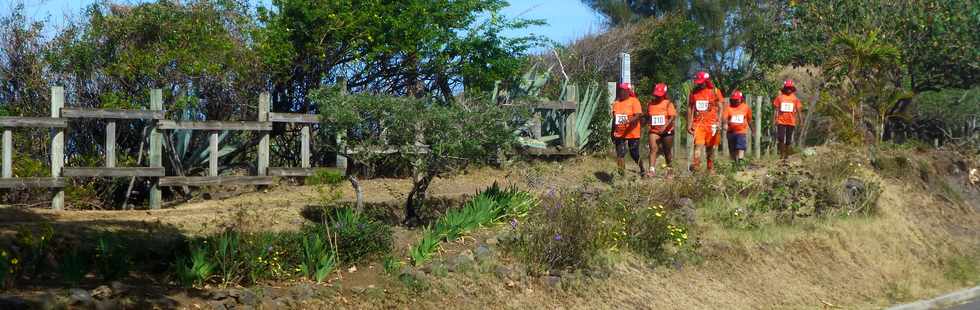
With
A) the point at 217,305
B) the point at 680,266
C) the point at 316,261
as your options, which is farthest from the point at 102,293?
the point at 680,266

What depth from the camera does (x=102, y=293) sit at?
7.23 m

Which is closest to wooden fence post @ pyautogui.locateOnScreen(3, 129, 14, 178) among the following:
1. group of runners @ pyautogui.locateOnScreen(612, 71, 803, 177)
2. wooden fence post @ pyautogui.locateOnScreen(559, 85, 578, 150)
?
group of runners @ pyautogui.locateOnScreen(612, 71, 803, 177)

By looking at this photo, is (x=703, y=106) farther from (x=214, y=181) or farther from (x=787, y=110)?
(x=214, y=181)

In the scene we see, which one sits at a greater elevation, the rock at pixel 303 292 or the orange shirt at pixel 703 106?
the orange shirt at pixel 703 106

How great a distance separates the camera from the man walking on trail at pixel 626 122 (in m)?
15.4

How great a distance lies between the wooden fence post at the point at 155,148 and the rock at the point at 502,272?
175 inches

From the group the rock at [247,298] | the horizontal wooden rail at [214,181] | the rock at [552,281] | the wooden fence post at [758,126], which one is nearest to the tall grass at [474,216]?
the rock at [552,281]

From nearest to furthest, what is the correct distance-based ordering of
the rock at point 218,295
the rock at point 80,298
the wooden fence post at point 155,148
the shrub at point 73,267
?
1. the rock at point 80,298
2. the rock at point 218,295
3. the shrub at point 73,267
4. the wooden fence post at point 155,148

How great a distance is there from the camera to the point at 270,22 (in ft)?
47.7

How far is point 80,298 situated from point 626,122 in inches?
379

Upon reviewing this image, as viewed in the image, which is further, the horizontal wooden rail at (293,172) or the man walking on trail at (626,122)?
the man walking on trail at (626,122)

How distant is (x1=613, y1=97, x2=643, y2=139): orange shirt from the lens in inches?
606

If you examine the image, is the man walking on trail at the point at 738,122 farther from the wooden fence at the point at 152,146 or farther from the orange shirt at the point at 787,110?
the wooden fence at the point at 152,146

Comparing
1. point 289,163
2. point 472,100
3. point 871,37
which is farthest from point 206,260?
point 871,37
